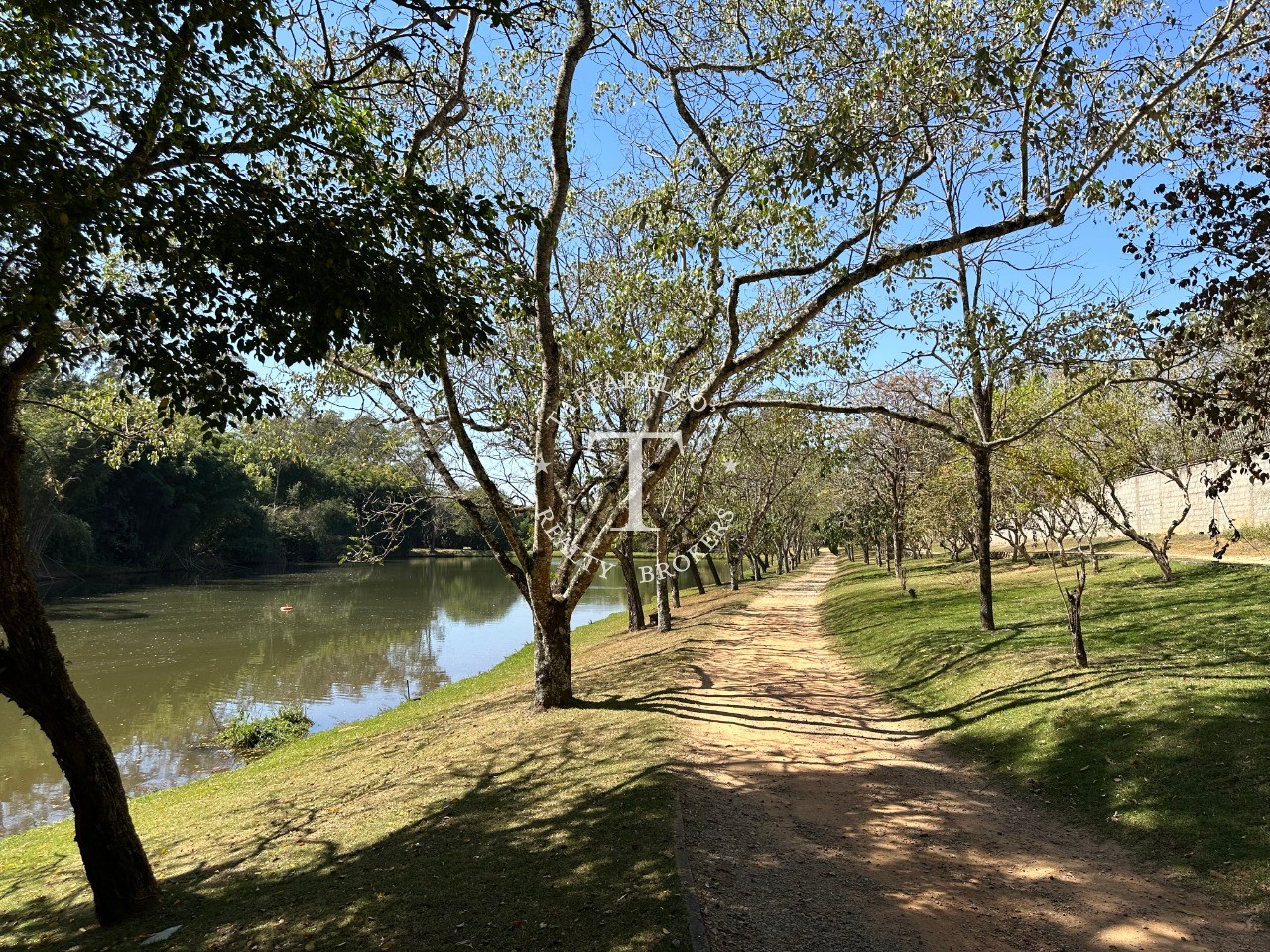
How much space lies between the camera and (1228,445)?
2450 centimetres

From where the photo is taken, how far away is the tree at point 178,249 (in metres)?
4.95

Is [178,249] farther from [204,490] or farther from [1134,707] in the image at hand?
[204,490]

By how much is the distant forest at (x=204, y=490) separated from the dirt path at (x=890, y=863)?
6805 millimetres

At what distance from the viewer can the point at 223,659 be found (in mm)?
23859

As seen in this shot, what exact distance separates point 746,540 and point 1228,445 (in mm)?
16089

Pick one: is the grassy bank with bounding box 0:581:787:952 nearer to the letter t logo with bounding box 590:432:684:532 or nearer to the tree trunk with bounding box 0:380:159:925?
the tree trunk with bounding box 0:380:159:925

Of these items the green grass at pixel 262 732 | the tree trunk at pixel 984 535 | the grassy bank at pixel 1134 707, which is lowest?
the green grass at pixel 262 732

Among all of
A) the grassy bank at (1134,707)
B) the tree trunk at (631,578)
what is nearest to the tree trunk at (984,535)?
the grassy bank at (1134,707)

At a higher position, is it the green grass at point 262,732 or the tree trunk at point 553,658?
the tree trunk at point 553,658

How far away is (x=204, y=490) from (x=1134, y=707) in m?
62.9

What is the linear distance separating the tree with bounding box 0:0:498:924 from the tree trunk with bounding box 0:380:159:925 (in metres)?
0.01

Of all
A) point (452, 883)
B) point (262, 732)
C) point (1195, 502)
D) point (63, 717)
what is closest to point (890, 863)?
point (452, 883)

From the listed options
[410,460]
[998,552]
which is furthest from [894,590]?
[410,460]

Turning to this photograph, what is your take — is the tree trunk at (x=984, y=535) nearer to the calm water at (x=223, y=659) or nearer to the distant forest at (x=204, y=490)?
the distant forest at (x=204, y=490)
